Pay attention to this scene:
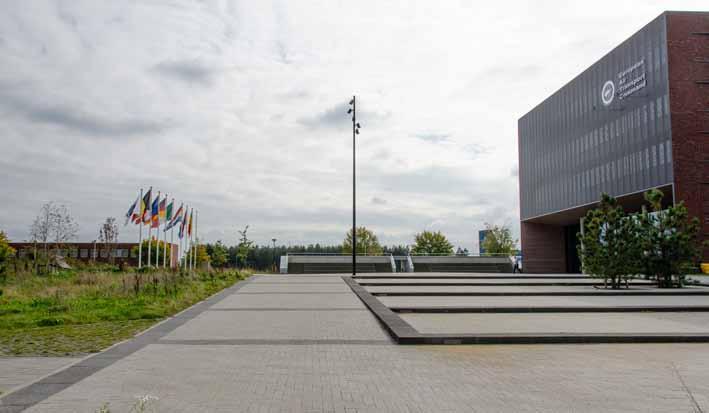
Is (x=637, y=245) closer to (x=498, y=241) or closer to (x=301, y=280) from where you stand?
(x=301, y=280)

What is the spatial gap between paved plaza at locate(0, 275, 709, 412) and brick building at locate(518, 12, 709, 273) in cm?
3316

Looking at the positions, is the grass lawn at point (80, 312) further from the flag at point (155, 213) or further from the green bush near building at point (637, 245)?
the flag at point (155, 213)

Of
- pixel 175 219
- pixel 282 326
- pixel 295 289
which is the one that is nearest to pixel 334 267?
pixel 175 219

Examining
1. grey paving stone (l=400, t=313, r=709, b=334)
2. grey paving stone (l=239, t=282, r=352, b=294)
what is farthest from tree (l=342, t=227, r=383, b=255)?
grey paving stone (l=400, t=313, r=709, b=334)

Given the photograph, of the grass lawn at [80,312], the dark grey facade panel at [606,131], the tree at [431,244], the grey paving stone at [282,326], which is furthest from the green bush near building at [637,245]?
the tree at [431,244]

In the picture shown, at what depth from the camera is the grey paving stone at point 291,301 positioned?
15.5 metres

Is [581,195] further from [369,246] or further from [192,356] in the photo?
[192,356]

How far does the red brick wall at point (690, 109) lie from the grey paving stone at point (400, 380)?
34.6 m

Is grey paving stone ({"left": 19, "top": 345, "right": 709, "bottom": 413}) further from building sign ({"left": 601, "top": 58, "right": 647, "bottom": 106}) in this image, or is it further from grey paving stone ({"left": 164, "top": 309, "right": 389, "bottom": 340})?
building sign ({"left": 601, "top": 58, "right": 647, "bottom": 106})

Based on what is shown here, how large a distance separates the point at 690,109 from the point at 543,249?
29806 millimetres

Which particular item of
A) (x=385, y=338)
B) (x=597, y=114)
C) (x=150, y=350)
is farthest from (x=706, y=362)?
(x=597, y=114)

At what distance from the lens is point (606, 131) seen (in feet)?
158

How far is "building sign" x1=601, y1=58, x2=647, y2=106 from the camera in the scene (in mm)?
42531

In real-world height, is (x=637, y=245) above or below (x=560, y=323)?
above
